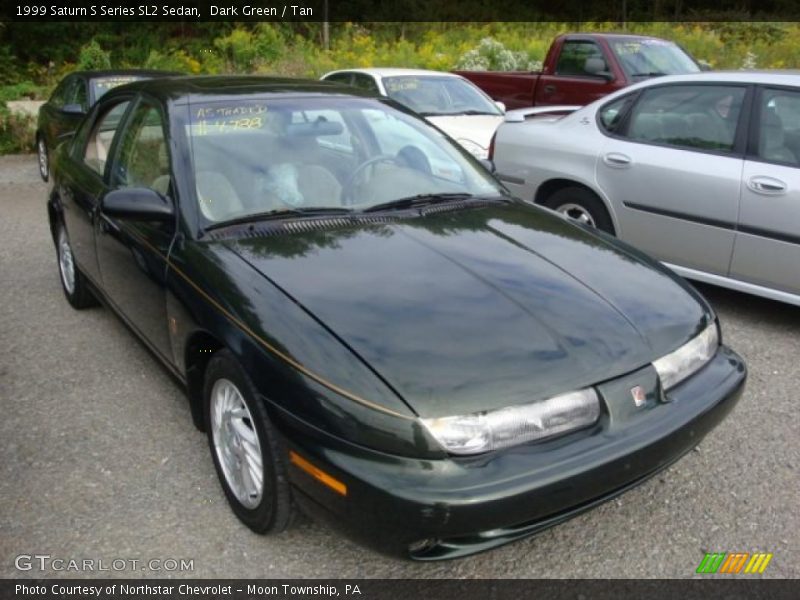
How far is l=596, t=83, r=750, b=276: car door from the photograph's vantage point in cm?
453

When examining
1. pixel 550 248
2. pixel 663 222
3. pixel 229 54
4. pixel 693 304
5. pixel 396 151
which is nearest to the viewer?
pixel 693 304

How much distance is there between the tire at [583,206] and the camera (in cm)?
521

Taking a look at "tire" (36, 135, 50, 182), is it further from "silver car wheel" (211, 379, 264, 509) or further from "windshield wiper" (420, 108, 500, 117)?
"silver car wheel" (211, 379, 264, 509)

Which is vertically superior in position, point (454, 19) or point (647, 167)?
point (454, 19)

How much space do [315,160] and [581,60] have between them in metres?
7.11

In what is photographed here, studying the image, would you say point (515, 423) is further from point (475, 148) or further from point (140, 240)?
point (475, 148)

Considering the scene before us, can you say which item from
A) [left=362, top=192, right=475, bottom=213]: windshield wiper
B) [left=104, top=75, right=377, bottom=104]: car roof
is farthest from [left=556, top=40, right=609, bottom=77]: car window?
[left=362, top=192, right=475, bottom=213]: windshield wiper

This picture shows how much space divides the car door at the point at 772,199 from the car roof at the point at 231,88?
227 cm

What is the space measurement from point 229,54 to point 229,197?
1802 centimetres

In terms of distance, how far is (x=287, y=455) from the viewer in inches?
91.6

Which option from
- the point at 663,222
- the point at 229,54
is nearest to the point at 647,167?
the point at 663,222

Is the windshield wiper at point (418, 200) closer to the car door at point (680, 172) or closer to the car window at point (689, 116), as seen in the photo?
the car door at point (680, 172)

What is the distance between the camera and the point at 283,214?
10.1 ft
